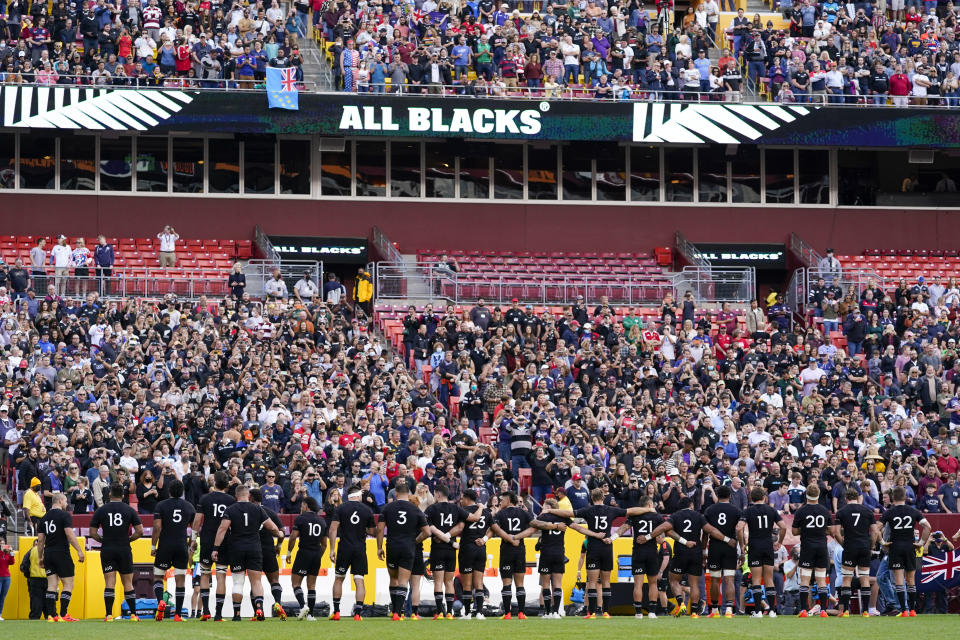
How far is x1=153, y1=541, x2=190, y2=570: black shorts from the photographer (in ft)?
61.5

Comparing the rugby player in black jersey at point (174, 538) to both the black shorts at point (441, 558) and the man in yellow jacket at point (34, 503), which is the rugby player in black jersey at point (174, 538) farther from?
the black shorts at point (441, 558)

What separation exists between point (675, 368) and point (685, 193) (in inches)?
390

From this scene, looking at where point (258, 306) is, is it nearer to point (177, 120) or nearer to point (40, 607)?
point (177, 120)

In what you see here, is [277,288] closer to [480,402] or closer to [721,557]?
[480,402]

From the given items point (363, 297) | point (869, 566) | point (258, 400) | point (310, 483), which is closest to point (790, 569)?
point (869, 566)

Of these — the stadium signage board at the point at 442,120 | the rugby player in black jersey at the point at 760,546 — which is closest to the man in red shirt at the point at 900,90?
the stadium signage board at the point at 442,120

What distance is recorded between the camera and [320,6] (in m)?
37.8

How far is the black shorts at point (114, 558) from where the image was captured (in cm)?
1878

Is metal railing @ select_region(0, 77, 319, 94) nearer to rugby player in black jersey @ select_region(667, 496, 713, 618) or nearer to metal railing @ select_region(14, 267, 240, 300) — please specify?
metal railing @ select_region(14, 267, 240, 300)

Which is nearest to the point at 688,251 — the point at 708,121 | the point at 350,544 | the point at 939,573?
the point at 708,121

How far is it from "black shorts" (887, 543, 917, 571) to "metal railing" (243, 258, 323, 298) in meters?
15.6

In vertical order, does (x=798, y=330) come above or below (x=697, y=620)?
above

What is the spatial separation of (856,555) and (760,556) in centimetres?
116

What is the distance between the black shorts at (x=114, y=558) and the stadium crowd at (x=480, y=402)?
2.69 metres
